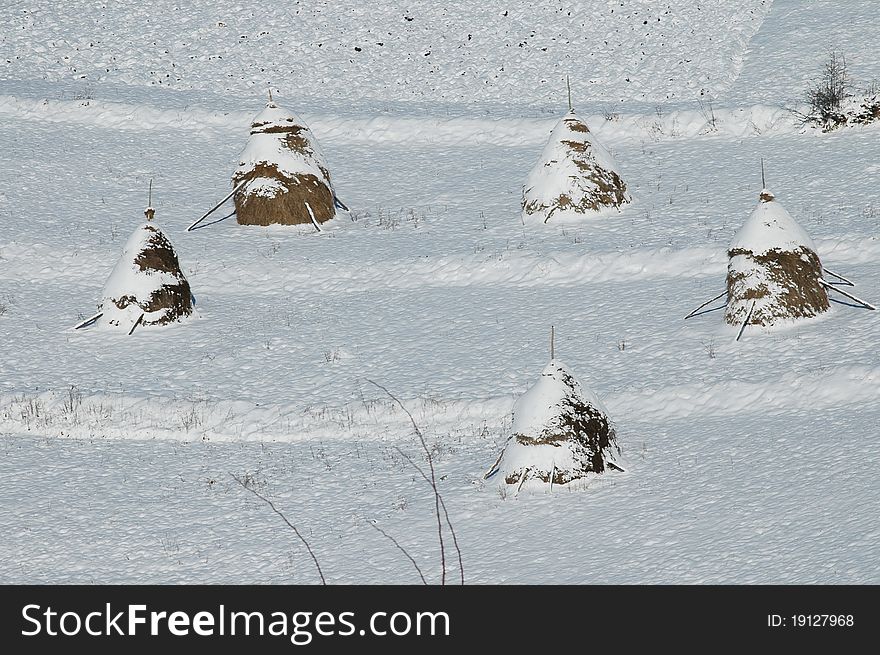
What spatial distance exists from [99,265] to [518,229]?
6.83 metres

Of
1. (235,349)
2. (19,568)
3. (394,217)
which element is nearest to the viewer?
(19,568)

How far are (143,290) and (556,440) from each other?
28.7 ft

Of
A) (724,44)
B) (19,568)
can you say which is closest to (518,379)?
(19,568)

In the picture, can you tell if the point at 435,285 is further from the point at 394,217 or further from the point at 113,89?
the point at 113,89

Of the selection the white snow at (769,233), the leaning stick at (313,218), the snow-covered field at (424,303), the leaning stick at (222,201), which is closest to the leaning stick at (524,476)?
the snow-covered field at (424,303)

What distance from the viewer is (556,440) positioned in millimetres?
12664

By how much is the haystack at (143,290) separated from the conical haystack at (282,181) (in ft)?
13.8

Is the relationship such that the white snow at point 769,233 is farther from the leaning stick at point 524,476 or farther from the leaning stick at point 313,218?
the leaning stick at point 313,218

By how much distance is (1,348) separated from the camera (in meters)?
18.5

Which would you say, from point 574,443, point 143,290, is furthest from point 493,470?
point 143,290

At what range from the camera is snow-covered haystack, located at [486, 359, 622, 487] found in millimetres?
12641

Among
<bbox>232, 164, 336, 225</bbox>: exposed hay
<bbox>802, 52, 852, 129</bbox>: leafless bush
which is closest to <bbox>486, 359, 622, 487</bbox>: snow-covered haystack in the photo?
<bbox>232, 164, 336, 225</bbox>: exposed hay

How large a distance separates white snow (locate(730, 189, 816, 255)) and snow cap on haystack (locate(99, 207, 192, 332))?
7933 mm

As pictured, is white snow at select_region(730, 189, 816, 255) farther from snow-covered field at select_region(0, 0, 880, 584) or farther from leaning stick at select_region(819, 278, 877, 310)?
snow-covered field at select_region(0, 0, 880, 584)
